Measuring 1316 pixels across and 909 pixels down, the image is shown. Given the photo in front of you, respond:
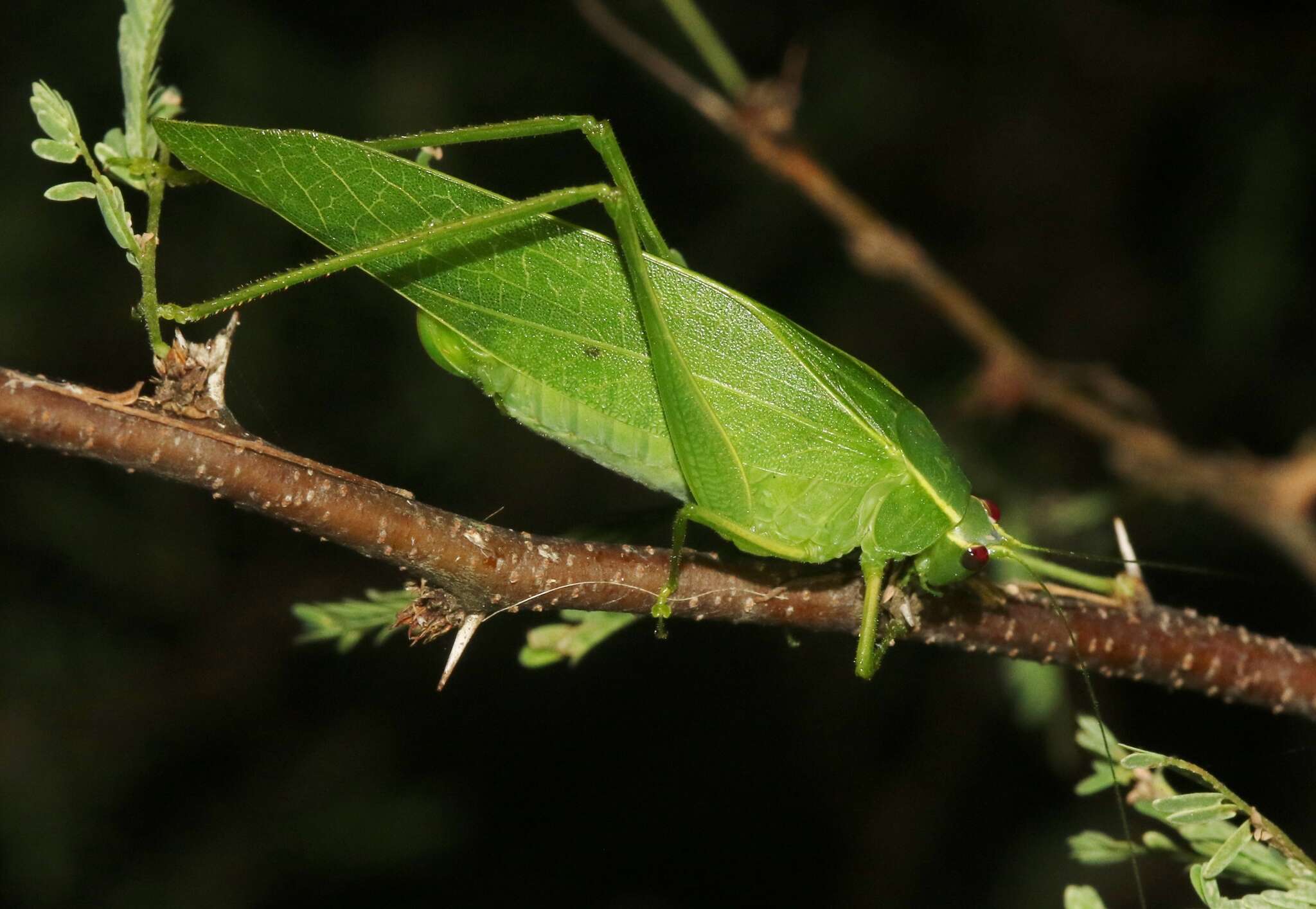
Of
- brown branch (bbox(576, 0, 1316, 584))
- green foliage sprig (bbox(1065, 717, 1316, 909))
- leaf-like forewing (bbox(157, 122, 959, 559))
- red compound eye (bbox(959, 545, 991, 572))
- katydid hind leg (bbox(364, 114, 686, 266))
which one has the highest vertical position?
brown branch (bbox(576, 0, 1316, 584))

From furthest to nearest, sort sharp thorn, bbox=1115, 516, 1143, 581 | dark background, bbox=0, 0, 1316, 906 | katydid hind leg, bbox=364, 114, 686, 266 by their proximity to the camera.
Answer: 1. dark background, bbox=0, 0, 1316, 906
2. sharp thorn, bbox=1115, 516, 1143, 581
3. katydid hind leg, bbox=364, 114, 686, 266

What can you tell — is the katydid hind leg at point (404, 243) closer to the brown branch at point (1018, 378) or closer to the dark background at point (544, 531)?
the brown branch at point (1018, 378)

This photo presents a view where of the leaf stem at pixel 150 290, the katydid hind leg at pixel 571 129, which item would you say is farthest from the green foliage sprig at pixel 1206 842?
the leaf stem at pixel 150 290

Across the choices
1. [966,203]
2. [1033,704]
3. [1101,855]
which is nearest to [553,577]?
[1101,855]

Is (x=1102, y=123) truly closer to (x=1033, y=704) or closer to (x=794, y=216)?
(x=794, y=216)

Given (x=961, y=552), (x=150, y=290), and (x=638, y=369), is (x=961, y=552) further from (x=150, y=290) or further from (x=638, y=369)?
(x=150, y=290)

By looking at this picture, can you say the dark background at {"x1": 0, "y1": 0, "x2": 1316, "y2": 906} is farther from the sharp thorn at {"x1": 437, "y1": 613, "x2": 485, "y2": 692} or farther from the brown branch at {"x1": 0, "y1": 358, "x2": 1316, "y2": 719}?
the sharp thorn at {"x1": 437, "y1": 613, "x2": 485, "y2": 692}

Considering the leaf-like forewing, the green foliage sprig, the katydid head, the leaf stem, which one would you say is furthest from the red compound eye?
the leaf stem
